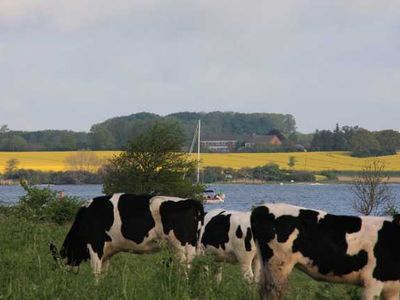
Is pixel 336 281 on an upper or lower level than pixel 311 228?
lower

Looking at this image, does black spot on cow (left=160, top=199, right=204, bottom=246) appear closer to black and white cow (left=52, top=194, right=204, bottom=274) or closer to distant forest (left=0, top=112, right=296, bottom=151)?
black and white cow (left=52, top=194, right=204, bottom=274)

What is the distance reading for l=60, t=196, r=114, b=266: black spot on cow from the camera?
13.9 m

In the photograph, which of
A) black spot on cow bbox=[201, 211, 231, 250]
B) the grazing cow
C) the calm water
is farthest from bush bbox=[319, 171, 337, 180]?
black spot on cow bbox=[201, 211, 231, 250]

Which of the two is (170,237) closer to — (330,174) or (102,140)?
(330,174)

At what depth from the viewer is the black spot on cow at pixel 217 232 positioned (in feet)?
54.5

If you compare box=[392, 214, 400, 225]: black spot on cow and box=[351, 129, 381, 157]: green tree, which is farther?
box=[351, 129, 381, 157]: green tree

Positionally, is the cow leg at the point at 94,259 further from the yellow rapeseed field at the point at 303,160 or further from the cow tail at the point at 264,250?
the yellow rapeseed field at the point at 303,160

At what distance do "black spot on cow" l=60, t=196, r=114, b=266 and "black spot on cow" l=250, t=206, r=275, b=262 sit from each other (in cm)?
391

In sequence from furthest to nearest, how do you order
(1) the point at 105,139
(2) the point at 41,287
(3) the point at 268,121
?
1. (3) the point at 268,121
2. (1) the point at 105,139
3. (2) the point at 41,287

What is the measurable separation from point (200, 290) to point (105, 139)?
111 m

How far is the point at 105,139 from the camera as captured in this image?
119375 mm

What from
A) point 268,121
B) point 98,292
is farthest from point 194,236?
point 268,121

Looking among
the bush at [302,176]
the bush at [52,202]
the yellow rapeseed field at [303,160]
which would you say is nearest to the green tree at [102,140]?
the yellow rapeseed field at [303,160]

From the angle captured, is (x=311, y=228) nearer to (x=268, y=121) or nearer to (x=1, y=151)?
(x=1, y=151)
